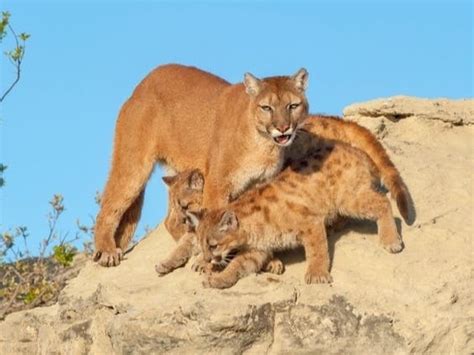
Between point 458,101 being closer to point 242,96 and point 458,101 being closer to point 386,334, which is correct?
point 242,96

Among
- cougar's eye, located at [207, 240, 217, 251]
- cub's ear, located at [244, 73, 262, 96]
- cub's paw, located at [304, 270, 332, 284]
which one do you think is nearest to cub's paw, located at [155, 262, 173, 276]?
cougar's eye, located at [207, 240, 217, 251]

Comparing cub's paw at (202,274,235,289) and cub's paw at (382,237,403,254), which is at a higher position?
cub's paw at (382,237,403,254)

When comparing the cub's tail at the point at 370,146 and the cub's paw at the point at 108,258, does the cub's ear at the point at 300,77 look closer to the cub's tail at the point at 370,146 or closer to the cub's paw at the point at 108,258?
the cub's tail at the point at 370,146

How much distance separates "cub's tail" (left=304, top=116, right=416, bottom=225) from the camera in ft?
36.4

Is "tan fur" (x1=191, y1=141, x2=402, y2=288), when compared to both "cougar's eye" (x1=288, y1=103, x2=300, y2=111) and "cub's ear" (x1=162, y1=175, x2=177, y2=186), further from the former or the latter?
"cub's ear" (x1=162, y1=175, x2=177, y2=186)

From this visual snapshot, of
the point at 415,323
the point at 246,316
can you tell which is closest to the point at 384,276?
the point at 415,323

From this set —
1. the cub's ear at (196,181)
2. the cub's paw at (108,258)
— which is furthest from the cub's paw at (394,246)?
the cub's paw at (108,258)

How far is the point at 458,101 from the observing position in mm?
13727

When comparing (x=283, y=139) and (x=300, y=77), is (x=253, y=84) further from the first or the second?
(x=283, y=139)

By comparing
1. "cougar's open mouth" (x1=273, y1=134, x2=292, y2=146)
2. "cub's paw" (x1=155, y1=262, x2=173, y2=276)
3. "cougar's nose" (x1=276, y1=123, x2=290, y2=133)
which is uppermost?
"cougar's nose" (x1=276, y1=123, x2=290, y2=133)

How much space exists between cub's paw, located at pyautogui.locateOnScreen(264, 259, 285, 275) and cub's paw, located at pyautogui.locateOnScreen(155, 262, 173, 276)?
3.23ft

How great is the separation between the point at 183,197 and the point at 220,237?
109 centimetres

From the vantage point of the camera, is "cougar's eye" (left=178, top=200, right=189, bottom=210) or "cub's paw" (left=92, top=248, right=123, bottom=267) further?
"cub's paw" (left=92, top=248, right=123, bottom=267)

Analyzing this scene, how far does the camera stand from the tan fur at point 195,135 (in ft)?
36.5
